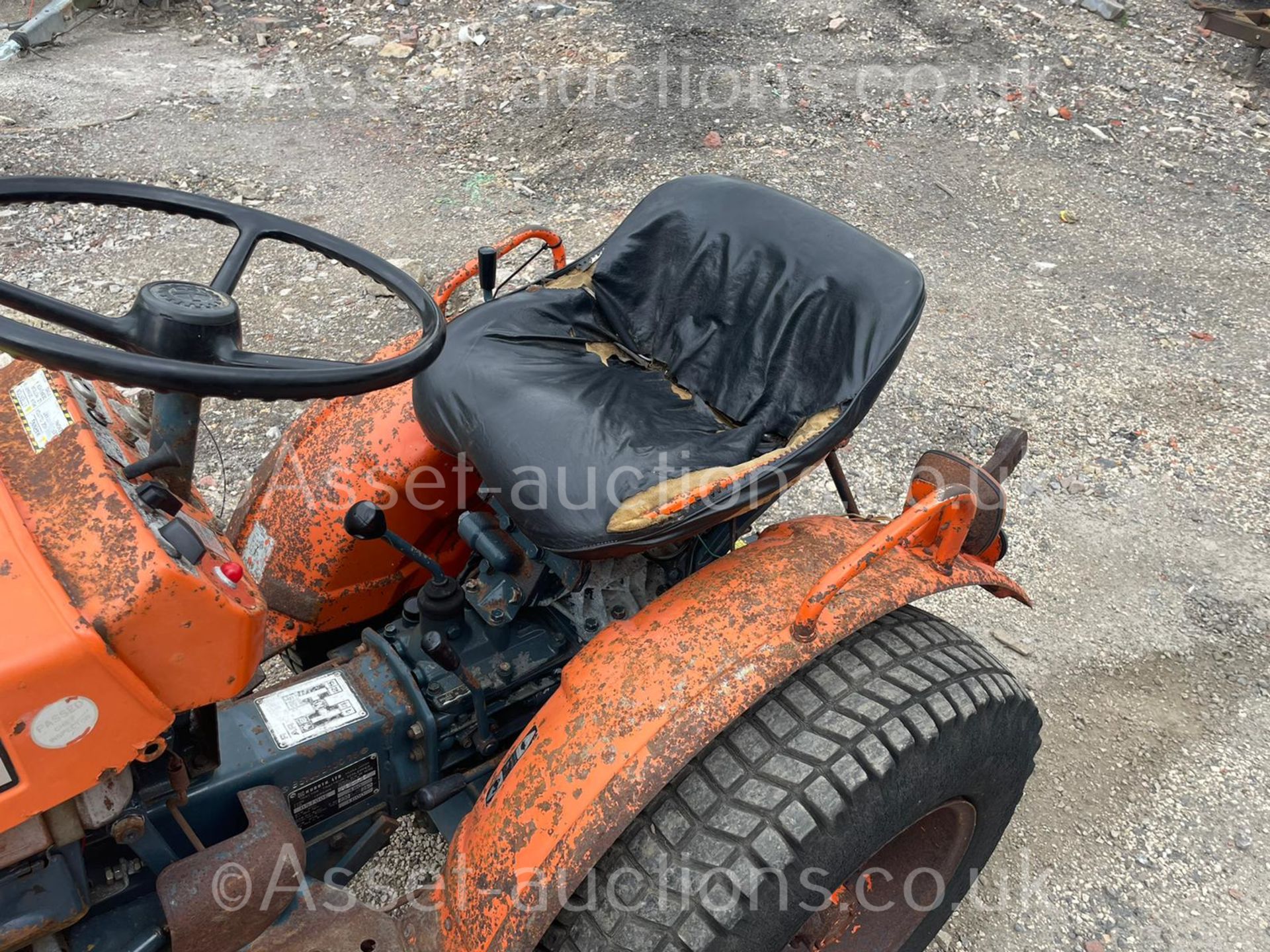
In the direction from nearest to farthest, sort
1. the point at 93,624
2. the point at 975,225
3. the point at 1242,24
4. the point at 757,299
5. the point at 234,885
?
the point at 93,624, the point at 234,885, the point at 757,299, the point at 975,225, the point at 1242,24

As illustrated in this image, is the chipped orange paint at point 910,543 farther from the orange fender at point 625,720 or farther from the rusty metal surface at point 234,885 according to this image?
the rusty metal surface at point 234,885

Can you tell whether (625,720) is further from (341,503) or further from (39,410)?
(39,410)

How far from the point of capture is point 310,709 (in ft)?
5.39

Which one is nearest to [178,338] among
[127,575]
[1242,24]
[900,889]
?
[127,575]

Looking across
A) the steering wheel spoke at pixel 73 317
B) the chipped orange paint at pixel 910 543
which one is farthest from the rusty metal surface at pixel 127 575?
the chipped orange paint at pixel 910 543

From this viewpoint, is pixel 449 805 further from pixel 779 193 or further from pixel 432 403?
pixel 779 193

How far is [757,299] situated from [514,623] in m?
0.80

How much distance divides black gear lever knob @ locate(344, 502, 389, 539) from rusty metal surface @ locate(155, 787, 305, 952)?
48 centimetres

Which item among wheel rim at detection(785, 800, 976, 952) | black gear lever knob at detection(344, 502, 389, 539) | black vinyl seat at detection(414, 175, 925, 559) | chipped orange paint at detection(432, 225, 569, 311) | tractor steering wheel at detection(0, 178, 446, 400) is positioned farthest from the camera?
chipped orange paint at detection(432, 225, 569, 311)

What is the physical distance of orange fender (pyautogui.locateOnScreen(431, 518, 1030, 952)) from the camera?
1.34m

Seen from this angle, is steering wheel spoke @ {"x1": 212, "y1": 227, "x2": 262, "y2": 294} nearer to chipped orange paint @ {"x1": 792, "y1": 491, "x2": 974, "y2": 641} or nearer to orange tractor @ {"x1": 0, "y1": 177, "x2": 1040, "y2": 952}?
orange tractor @ {"x1": 0, "y1": 177, "x2": 1040, "y2": 952}

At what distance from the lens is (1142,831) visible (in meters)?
2.22

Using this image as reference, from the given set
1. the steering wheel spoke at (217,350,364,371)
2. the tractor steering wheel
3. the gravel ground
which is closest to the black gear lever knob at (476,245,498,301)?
the tractor steering wheel

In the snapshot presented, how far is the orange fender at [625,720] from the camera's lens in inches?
52.6
